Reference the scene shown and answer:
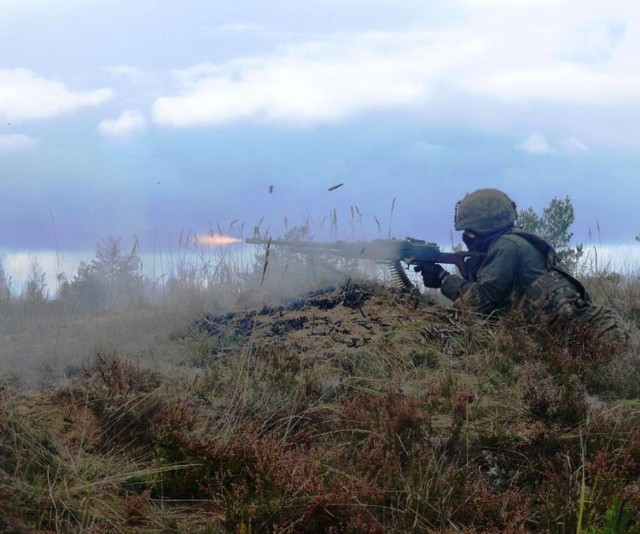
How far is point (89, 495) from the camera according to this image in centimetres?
461

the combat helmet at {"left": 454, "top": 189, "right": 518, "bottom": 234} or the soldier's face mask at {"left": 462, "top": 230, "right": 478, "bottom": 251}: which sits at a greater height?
the combat helmet at {"left": 454, "top": 189, "right": 518, "bottom": 234}

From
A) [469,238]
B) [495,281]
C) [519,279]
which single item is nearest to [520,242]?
[519,279]

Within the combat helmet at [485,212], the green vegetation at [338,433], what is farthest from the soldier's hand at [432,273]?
the green vegetation at [338,433]

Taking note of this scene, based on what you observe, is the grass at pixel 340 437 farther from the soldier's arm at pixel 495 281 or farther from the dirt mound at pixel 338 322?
the soldier's arm at pixel 495 281

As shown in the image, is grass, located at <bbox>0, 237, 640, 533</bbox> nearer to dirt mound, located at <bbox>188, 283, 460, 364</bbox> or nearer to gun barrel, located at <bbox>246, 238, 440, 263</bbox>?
dirt mound, located at <bbox>188, 283, 460, 364</bbox>

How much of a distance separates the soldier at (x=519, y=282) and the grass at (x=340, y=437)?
0.40 meters

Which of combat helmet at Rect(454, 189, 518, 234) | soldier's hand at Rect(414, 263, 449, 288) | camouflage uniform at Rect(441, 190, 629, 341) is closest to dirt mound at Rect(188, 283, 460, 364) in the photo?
soldier's hand at Rect(414, 263, 449, 288)

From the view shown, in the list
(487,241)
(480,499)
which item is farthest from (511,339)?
(480,499)

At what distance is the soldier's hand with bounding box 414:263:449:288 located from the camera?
9.01m

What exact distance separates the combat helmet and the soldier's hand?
1.56 feet

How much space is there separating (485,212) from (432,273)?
2.81ft

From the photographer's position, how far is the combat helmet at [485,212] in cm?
880

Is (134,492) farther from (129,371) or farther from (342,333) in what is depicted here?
(342,333)

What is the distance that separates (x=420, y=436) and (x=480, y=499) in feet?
2.10
